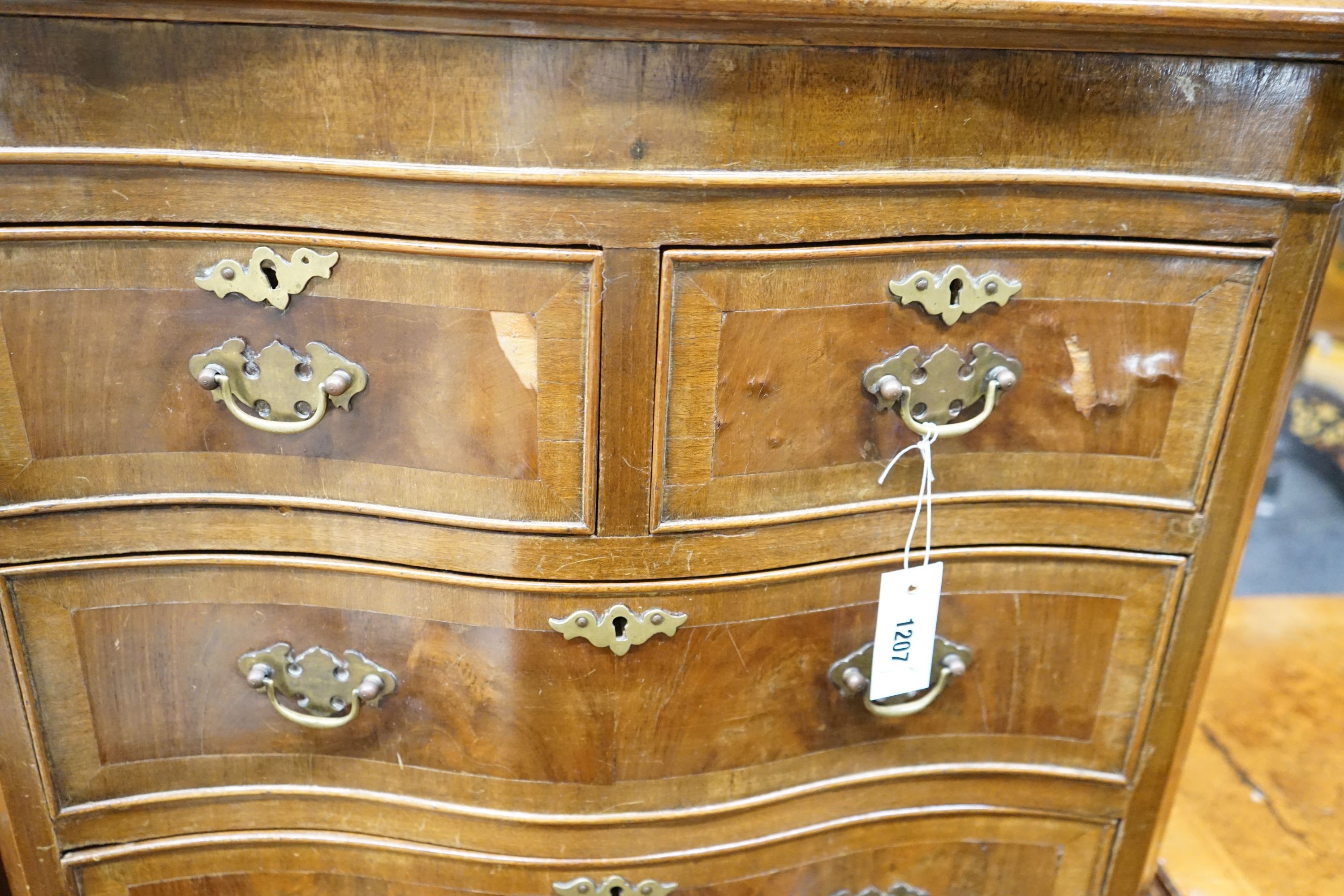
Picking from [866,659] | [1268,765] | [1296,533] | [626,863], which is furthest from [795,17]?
[1296,533]

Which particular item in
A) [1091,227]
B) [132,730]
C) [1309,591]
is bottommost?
[1309,591]

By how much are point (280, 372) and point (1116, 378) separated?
565 mm

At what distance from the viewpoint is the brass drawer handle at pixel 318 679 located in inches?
30.3

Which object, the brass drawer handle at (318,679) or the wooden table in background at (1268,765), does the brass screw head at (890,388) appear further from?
the wooden table in background at (1268,765)

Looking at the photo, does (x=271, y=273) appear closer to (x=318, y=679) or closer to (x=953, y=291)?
(x=318, y=679)

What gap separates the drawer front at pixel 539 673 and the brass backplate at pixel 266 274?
0.63 ft

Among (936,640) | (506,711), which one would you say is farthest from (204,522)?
(936,640)

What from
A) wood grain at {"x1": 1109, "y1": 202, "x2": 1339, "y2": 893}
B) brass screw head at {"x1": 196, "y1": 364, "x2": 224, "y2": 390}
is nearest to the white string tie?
wood grain at {"x1": 1109, "y1": 202, "x2": 1339, "y2": 893}

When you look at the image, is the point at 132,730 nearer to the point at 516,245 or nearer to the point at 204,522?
the point at 204,522

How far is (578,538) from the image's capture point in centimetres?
74

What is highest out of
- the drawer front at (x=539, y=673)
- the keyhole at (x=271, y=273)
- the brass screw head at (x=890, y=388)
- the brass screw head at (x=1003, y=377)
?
the keyhole at (x=271, y=273)

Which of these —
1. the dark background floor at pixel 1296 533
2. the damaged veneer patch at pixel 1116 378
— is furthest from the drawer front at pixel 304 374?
the dark background floor at pixel 1296 533

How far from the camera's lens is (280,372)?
689mm

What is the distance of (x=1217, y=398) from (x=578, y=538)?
463 millimetres
